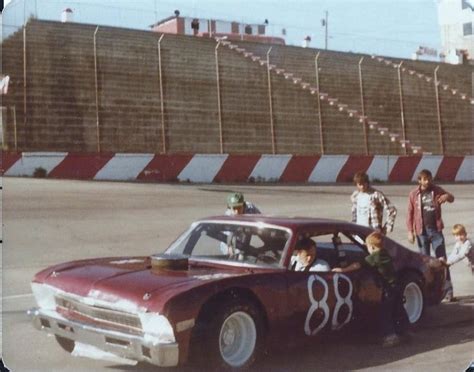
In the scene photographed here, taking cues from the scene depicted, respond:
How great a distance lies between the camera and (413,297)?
6969 mm

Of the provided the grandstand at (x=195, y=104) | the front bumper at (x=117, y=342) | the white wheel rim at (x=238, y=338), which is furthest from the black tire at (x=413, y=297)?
the grandstand at (x=195, y=104)

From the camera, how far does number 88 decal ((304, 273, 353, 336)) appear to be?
5.73m

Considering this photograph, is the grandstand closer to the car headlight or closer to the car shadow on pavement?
the car headlight

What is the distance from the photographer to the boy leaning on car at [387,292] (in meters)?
6.30

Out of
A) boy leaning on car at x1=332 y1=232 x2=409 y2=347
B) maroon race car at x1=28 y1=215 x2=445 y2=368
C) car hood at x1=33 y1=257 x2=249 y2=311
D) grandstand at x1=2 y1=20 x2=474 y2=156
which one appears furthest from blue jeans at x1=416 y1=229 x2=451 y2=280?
grandstand at x1=2 y1=20 x2=474 y2=156

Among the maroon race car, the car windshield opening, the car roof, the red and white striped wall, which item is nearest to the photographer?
the maroon race car

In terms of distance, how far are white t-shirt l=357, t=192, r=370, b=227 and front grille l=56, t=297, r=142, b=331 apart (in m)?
4.02

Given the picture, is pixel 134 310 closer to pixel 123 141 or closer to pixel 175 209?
pixel 175 209

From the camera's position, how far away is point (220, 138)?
19.9 metres

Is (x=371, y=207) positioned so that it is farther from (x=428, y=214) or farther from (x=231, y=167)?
(x=231, y=167)

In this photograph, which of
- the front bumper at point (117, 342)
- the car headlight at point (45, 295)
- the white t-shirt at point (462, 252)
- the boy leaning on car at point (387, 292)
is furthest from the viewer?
the white t-shirt at point (462, 252)

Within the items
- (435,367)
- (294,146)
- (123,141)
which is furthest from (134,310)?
(294,146)

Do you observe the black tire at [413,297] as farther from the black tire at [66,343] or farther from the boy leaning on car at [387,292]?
the black tire at [66,343]

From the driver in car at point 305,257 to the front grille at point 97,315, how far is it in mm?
1552
